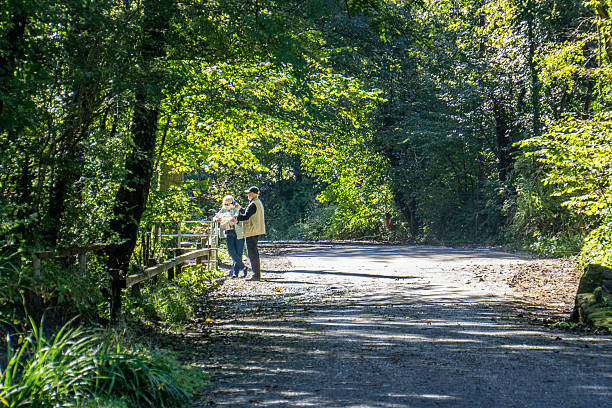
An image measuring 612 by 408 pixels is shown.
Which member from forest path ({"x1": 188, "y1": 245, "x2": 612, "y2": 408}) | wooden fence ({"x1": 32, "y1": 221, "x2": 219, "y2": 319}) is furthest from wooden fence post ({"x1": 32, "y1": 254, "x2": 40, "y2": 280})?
forest path ({"x1": 188, "y1": 245, "x2": 612, "y2": 408})

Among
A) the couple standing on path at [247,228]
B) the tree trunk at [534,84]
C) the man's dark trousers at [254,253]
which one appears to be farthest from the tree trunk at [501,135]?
the man's dark trousers at [254,253]

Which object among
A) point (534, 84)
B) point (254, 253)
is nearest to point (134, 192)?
point (254, 253)

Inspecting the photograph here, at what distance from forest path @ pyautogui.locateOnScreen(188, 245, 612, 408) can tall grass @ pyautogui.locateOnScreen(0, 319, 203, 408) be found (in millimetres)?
390

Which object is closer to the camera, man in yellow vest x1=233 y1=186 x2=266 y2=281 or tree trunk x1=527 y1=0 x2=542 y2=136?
man in yellow vest x1=233 y1=186 x2=266 y2=281

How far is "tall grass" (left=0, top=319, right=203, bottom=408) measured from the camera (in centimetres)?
492

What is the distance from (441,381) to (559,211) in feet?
59.5

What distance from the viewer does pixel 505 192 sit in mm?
29219

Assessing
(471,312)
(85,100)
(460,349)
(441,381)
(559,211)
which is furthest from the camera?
(559,211)

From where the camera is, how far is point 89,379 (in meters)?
5.23

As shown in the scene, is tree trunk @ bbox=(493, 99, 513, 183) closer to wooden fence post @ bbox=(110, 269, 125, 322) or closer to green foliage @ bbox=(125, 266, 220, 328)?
green foliage @ bbox=(125, 266, 220, 328)

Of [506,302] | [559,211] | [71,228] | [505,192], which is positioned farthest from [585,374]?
[505,192]

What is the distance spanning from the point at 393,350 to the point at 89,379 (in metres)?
3.72

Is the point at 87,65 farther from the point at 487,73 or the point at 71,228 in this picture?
the point at 487,73

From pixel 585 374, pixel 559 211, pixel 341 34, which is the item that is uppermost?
pixel 341 34
